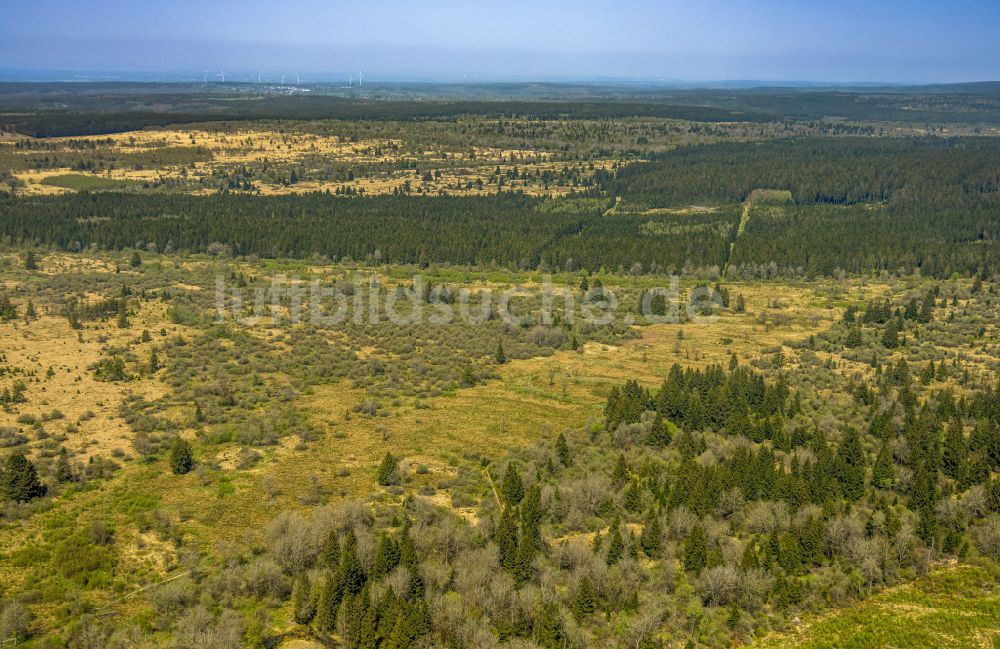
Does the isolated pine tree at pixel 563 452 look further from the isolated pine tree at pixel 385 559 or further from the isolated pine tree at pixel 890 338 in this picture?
the isolated pine tree at pixel 890 338

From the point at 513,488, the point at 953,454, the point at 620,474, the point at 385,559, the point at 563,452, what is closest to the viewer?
the point at 385,559

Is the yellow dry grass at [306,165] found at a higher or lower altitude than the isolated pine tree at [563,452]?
higher

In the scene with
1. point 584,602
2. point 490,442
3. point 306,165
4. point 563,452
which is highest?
point 306,165

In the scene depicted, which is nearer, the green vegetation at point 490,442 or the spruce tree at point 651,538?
the green vegetation at point 490,442

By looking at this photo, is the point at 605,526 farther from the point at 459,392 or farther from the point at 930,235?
the point at 930,235

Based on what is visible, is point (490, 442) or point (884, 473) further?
point (490, 442)

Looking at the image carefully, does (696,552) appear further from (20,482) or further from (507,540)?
(20,482)

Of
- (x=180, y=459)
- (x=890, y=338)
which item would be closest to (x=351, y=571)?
(x=180, y=459)

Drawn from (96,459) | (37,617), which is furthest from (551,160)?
(37,617)

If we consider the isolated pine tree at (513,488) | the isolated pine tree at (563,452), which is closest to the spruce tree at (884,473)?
the isolated pine tree at (563,452)
